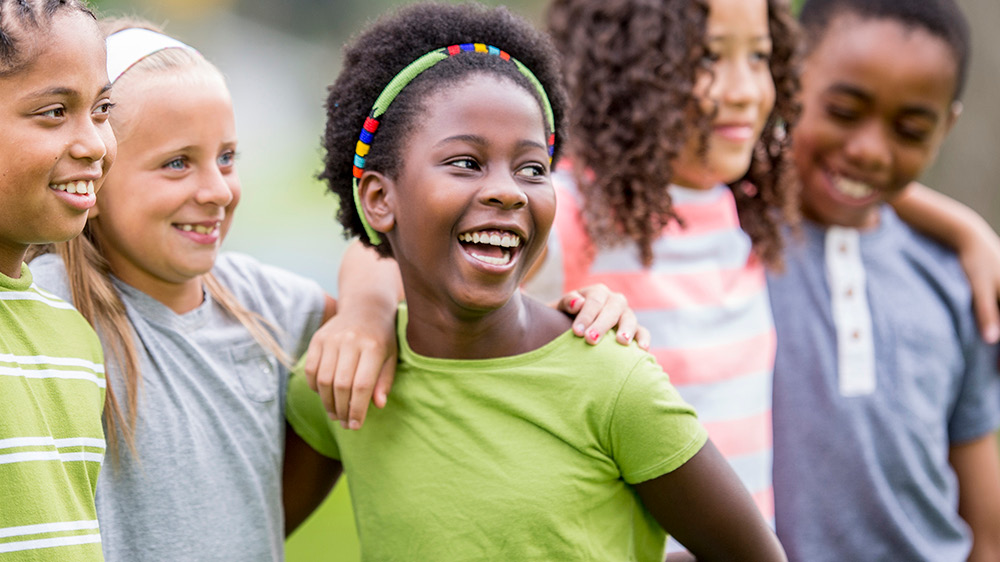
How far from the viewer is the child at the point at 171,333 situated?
186cm

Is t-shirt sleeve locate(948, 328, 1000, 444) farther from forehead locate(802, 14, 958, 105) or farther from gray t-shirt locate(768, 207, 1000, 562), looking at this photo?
forehead locate(802, 14, 958, 105)

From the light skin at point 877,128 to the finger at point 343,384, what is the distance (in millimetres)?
1726

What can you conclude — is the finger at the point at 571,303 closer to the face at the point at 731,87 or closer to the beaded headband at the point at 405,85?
the beaded headband at the point at 405,85

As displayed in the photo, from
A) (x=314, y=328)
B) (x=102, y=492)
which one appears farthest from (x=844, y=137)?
(x=102, y=492)

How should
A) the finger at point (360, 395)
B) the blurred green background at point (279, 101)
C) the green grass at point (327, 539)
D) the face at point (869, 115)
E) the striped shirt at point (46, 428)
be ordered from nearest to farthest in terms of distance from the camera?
the striped shirt at point (46, 428) < the finger at point (360, 395) < the face at point (869, 115) < the green grass at point (327, 539) < the blurred green background at point (279, 101)

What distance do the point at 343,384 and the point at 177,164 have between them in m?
0.54

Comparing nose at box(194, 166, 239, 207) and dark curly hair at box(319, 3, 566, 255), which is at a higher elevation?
dark curly hair at box(319, 3, 566, 255)

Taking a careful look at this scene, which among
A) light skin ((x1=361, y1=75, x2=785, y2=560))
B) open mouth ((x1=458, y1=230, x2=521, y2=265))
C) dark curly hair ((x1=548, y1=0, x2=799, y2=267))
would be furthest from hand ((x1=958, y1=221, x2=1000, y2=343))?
open mouth ((x1=458, y1=230, x2=521, y2=265))

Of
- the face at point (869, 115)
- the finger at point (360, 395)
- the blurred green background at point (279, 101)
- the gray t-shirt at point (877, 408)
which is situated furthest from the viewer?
the blurred green background at point (279, 101)

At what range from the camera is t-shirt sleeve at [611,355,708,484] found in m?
1.80

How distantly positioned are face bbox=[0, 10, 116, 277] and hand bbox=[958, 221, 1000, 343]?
101 inches

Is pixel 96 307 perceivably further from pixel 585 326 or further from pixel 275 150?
pixel 275 150

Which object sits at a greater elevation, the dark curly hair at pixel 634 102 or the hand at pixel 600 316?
the dark curly hair at pixel 634 102

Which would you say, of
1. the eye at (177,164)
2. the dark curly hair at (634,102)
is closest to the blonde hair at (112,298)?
the eye at (177,164)
